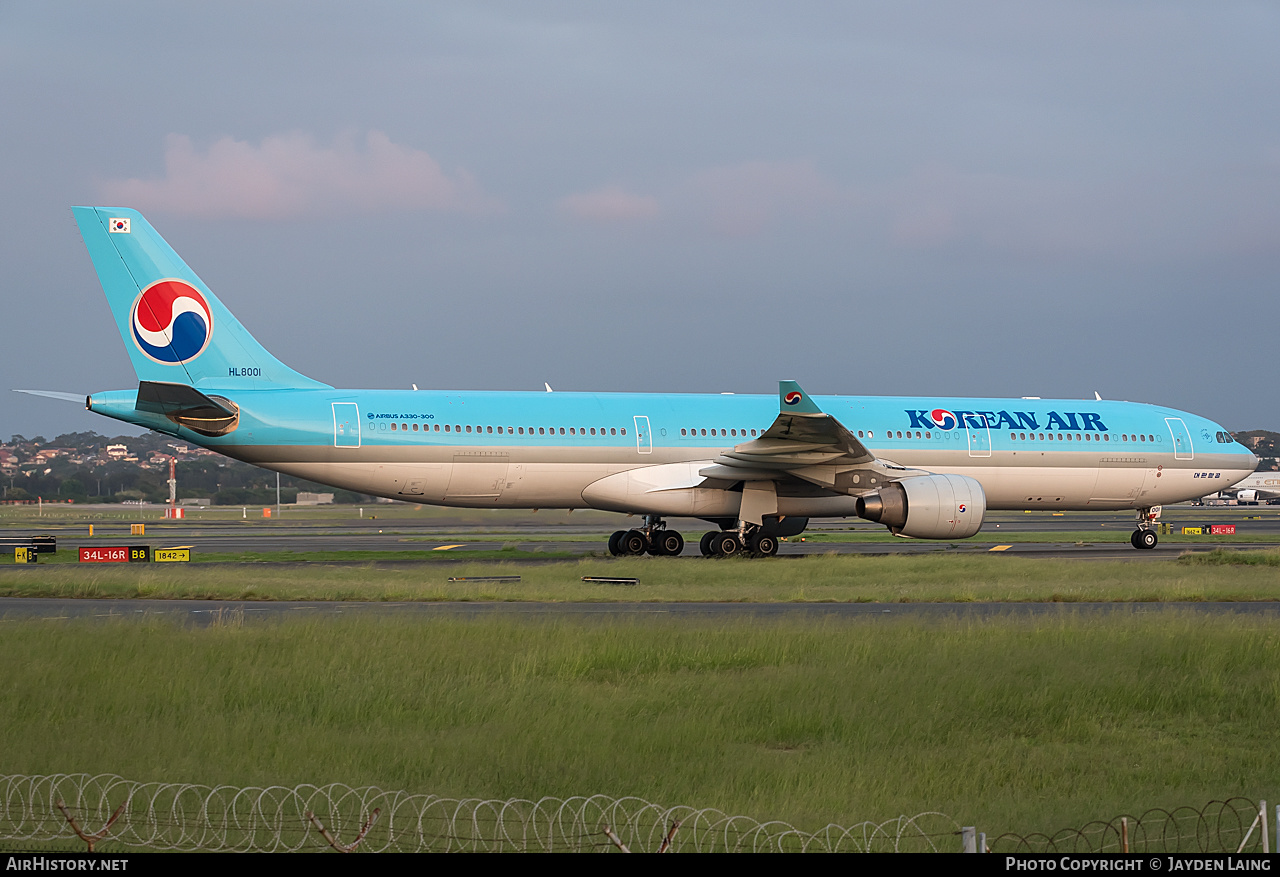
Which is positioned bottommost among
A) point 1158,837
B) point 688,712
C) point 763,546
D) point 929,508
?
point 1158,837

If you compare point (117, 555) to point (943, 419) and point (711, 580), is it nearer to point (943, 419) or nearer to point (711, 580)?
point (711, 580)

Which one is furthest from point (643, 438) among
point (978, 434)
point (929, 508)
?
point (978, 434)

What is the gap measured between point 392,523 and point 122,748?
5068 cm

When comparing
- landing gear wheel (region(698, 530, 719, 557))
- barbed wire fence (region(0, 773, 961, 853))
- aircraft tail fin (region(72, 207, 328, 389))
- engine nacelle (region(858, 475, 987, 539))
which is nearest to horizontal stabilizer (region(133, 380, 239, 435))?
aircraft tail fin (region(72, 207, 328, 389))

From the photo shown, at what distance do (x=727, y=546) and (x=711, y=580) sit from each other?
5.58m

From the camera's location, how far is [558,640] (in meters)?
12.9

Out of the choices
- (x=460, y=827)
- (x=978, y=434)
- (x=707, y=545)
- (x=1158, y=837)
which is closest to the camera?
(x=1158, y=837)

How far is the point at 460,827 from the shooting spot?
22.7 feet

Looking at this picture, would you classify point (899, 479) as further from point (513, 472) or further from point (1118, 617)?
point (1118, 617)

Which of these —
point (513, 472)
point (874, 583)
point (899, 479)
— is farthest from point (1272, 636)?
point (513, 472)

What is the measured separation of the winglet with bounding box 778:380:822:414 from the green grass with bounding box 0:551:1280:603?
328 centimetres

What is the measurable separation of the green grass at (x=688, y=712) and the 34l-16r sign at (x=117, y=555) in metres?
15.5

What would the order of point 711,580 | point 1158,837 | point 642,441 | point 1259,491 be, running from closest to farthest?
point 1158,837 → point 711,580 → point 642,441 → point 1259,491

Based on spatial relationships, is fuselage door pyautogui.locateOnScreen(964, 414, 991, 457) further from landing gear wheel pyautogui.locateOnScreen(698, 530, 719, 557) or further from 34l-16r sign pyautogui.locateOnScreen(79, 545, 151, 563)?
34l-16r sign pyautogui.locateOnScreen(79, 545, 151, 563)
